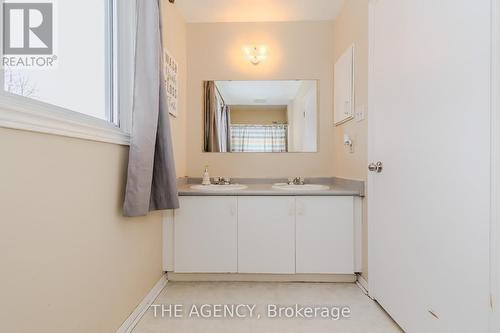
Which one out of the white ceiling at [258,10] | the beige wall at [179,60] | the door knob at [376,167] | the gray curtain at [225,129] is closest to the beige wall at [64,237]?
the beige wall at [179,60]

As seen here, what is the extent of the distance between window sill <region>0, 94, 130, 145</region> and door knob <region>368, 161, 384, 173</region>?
5.09ft

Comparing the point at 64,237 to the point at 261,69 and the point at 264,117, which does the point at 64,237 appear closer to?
the point at 264,117

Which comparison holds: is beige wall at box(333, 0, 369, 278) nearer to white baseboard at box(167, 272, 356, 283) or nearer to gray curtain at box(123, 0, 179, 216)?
white baseboard at box(167, 272, 356, 283)

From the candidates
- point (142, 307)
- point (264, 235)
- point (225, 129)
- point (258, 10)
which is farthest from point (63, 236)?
point (258, 10)

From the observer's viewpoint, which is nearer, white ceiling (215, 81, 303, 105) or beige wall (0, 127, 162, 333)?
beige wall (0, 127, 162, 333)

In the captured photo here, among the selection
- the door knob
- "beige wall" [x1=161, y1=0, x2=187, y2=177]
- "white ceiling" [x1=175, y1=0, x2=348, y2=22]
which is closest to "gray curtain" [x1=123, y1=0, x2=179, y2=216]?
"beige wall" [x1=161, y1=0, x2=187, y2=177]

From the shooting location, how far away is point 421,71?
1.39 meters

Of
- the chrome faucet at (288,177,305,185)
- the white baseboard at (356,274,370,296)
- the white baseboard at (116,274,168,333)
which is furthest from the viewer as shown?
the chrome faucet at (288,177,305,185)

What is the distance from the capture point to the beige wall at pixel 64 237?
0.86 meters

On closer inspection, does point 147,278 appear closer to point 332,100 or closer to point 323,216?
point 323,216

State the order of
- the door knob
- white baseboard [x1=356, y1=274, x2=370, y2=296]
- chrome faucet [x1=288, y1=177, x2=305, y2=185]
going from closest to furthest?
the door knob
white baseboard [x1=356, y1=274, x2=370, y2=296]
chrome faucet [x1=288, y1=177, x2=305, y2=185]

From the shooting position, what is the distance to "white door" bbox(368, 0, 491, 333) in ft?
3.48

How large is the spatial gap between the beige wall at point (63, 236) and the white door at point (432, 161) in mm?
1527

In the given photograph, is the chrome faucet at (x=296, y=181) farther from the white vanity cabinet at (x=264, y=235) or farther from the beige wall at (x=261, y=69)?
the white vanity cabinet at (x=264, y=235)
